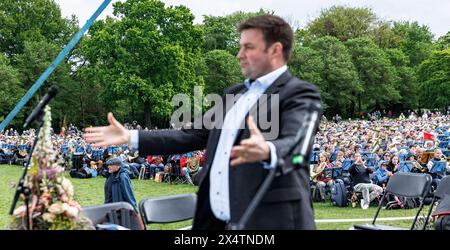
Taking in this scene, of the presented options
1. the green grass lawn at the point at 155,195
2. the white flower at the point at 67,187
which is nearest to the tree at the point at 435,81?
the green grass lawn at the point at 155,195

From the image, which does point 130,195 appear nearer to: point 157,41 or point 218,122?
point 218,122

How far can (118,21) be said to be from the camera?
1954 inches

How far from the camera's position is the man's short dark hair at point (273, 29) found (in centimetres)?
294

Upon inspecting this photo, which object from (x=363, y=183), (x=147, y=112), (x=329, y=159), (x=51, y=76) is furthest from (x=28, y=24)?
(x=363, y=183)

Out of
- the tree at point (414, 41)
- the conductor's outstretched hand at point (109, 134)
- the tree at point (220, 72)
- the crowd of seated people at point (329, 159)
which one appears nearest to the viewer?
the conductor's outstretched hand at point (109, 134)

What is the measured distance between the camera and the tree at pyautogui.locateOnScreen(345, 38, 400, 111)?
218ft

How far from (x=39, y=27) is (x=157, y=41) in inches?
689

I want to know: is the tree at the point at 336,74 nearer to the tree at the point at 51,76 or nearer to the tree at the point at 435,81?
the tree at the point at 435,81

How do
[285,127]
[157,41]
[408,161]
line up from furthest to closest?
[157,41]
[408,161]
[285,127]

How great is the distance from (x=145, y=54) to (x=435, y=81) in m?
33.4

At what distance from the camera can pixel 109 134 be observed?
3.31m

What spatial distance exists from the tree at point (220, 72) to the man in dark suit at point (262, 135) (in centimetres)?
5361

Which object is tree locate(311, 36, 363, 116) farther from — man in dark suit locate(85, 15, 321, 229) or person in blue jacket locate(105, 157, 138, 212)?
man in dark suit locate(85, 15, 321, 229)
